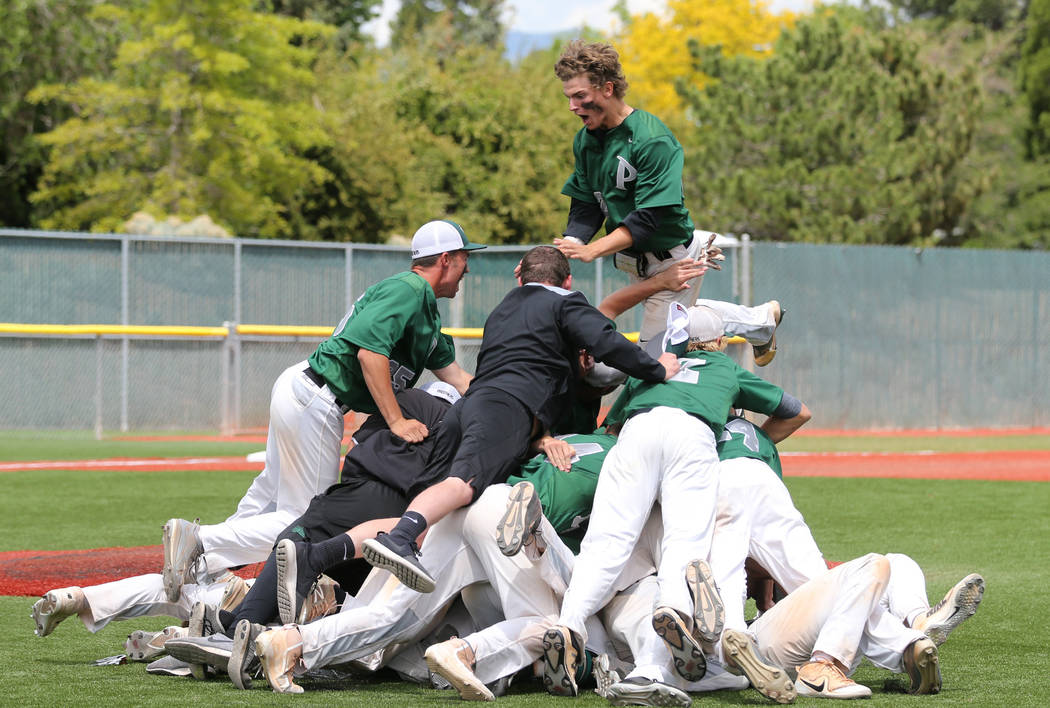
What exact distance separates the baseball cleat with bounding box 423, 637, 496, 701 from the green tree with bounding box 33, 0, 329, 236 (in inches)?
906

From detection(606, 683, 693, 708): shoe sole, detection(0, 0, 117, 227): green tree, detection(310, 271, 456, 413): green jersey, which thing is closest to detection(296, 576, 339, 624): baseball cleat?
detection(310, 271, 456, 413): green jersey

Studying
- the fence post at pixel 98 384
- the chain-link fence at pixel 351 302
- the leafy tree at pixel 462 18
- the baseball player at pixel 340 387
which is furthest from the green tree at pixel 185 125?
the leafy tree at pixel 462 18

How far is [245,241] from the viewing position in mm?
20031

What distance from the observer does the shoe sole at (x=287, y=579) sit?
200 inches

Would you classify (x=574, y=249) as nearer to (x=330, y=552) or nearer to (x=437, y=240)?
(x=437, y=240)

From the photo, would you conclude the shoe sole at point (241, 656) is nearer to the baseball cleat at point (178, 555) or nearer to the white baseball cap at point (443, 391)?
the baseball cleat at point (178, 555)

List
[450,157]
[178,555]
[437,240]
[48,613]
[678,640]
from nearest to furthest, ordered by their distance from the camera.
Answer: [678,640] → [48,613] → [178,555] → [437,240] → [450,157]

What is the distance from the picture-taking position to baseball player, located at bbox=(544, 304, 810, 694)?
186 inches

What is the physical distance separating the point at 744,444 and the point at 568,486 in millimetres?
769

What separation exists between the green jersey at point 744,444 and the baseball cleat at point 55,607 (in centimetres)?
264

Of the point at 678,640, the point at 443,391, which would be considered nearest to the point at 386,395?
the point at 443,391

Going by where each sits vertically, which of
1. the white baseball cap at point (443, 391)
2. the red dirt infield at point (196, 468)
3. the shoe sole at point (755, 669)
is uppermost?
the white baseball cap at point (443, 391)

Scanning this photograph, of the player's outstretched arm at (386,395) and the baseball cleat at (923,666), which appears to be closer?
the baseball cleat at (923,666)

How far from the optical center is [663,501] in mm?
5082
